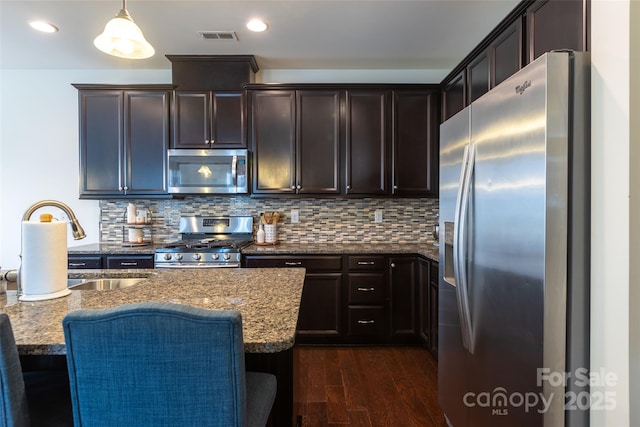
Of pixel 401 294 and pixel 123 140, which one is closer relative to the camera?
pixel 401 294

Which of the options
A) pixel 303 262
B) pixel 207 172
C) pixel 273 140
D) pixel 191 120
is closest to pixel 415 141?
pixel 273 140

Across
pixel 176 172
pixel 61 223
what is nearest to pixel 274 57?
pixel 176 172

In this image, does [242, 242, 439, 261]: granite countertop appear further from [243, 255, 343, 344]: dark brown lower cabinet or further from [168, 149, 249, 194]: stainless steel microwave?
[168, 149, 249, 194]: stainless steel microwave

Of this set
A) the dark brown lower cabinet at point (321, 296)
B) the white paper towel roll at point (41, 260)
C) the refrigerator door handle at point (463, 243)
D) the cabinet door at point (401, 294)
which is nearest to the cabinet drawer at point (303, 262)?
the dark brown lower cabinet at point (321, 296)

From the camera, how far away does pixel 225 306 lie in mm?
1167

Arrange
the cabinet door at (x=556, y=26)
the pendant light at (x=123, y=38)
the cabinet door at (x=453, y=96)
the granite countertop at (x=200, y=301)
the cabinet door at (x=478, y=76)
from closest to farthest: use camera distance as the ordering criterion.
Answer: the granite countertop at (x=200, y=301), the cabinet door at (x=556, y=26), the pendant light at (x=123, y=38), the cabinet door at (x=478, y=76), the cabinet door at (x=453, y=96)

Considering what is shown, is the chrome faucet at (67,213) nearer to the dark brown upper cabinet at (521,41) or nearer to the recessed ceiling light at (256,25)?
the recessed ceiling light at (256,25)

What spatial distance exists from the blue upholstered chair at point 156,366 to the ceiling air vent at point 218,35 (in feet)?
8.49

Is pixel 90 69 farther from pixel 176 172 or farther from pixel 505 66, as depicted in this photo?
pixel 505 66

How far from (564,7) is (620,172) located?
38.4 inches

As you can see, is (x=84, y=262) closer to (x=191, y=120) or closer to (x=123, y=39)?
(x=191, y=120)

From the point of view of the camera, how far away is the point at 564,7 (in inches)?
58.7

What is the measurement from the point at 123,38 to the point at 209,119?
1538mm

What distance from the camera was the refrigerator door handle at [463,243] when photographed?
1.43 m
